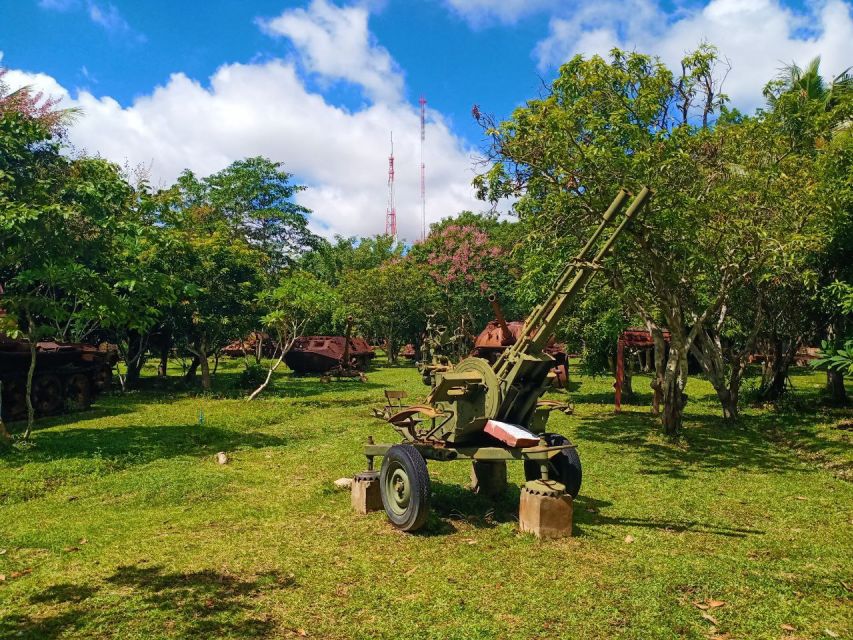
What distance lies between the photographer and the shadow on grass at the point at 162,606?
4172mm

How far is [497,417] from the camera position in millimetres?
6727

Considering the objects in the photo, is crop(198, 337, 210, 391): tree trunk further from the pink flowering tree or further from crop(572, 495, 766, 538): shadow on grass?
the pink flowering tree

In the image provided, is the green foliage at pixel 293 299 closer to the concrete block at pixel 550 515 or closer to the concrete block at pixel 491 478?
the concrete block at pixel 491 478

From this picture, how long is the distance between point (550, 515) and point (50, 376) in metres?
13.6

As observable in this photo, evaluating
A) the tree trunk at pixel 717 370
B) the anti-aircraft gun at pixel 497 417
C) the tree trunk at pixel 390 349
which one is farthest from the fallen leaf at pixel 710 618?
the tree trunk at pixel 390 349

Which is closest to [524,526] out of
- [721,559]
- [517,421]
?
[517,421]

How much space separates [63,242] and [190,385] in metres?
12.3

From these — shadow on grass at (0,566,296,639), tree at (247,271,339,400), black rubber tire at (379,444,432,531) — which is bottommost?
shadow on grass at (0,566,296,639)

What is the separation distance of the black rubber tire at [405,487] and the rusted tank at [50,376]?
1071 centimetres

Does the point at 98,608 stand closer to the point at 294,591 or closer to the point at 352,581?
the point at 294,591

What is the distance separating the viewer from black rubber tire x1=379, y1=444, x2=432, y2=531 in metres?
6.04

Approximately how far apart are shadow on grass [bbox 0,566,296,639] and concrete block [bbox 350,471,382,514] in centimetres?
184

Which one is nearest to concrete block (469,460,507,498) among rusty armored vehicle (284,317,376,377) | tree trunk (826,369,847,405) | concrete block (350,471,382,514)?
concrete block (350,471,382,514)

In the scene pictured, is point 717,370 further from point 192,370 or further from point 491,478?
point 192,370
